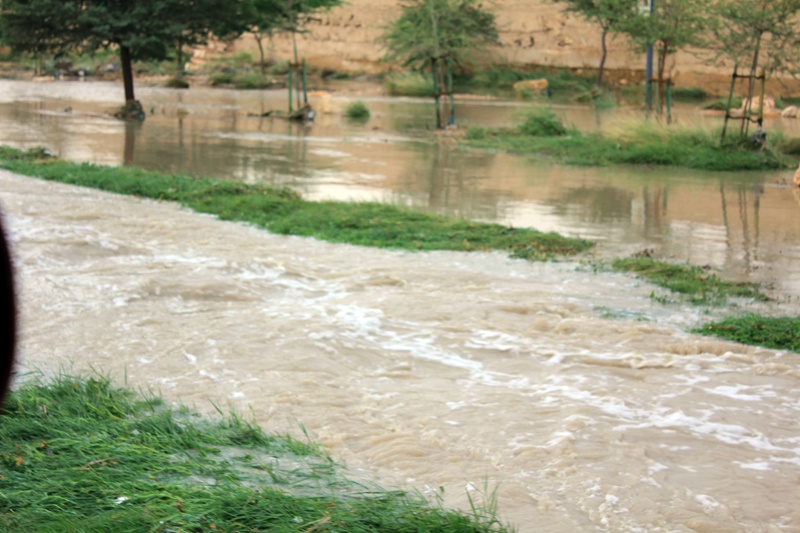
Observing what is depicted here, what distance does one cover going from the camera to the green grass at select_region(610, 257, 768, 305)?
7430 mm

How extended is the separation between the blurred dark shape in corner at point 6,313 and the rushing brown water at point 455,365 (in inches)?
90.8

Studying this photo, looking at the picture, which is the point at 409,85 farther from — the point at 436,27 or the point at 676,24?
the point at 676,24

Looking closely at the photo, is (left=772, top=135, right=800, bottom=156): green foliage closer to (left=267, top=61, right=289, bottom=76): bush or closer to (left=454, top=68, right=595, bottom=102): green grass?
(left=454, top=68, right=595, bottom=102): green grass

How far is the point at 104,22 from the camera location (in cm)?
2192

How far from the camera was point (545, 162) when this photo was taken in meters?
16.8

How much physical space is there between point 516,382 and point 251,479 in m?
2.30

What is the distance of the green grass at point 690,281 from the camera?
293 inches

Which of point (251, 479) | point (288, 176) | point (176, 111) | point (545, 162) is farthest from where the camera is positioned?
point (176, 111)

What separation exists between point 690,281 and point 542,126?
43.8 feet

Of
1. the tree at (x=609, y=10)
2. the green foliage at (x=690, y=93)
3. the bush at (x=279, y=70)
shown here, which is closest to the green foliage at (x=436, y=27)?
the tree at (x=609, y=10)

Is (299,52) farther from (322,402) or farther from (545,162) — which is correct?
(322,402)

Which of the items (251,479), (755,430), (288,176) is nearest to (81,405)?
(251,479)

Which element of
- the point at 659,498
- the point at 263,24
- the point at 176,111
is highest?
the point at 263,24

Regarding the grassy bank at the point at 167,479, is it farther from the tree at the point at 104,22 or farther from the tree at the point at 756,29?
the tree at the point at 104,22
